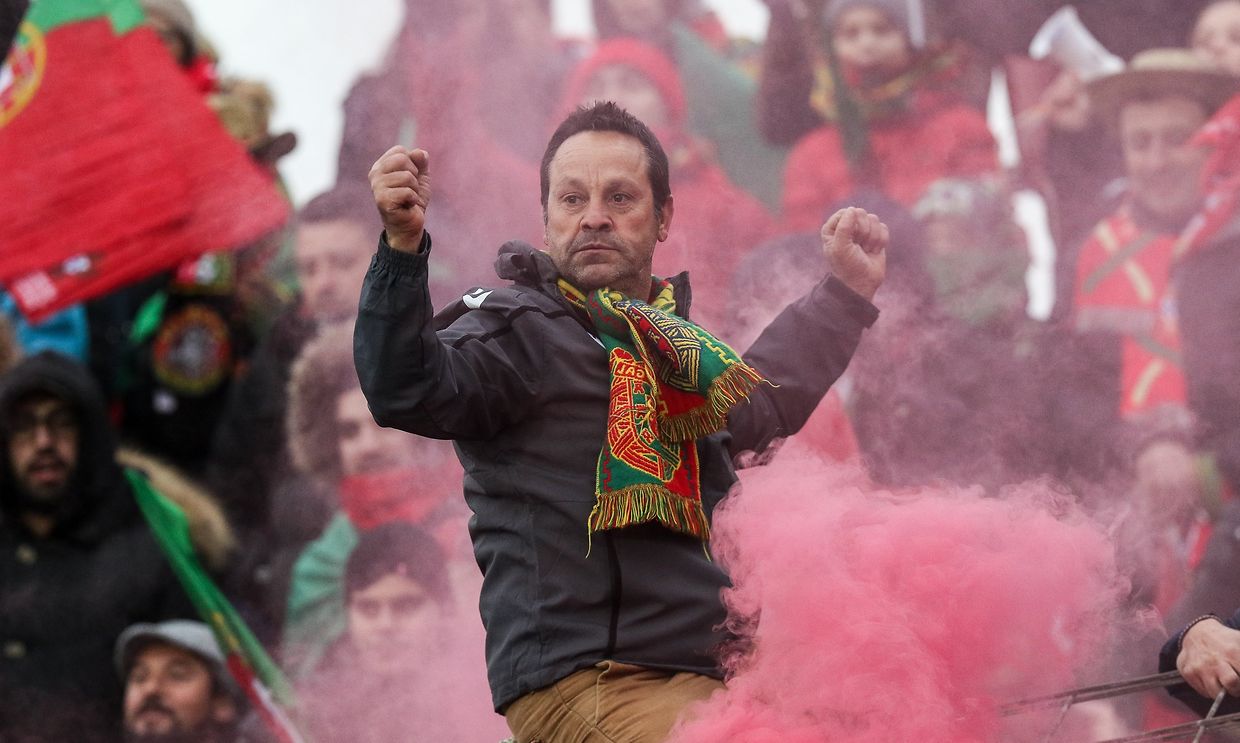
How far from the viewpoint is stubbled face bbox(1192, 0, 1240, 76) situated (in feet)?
20.5

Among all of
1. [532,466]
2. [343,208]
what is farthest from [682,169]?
[532,466]

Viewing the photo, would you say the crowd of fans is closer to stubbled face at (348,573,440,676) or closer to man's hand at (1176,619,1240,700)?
stubbled face at (348,573,440,676)

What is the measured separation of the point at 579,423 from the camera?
130 inches

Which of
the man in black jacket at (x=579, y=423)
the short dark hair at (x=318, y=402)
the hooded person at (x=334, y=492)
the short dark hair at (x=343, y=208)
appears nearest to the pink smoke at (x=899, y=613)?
the man in black jacket at (x=579, y=423)

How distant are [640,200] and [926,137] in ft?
11.4

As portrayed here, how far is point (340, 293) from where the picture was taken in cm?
714

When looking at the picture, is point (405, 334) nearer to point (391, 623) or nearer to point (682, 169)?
point (391, 623)

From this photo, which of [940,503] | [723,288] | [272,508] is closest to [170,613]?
[272,508]

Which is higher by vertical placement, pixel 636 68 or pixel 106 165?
pixel 106 165

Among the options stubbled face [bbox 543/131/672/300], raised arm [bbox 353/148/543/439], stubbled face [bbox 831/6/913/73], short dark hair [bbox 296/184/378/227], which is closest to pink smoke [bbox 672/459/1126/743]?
stubbled face [bbox 543/131/672/300]

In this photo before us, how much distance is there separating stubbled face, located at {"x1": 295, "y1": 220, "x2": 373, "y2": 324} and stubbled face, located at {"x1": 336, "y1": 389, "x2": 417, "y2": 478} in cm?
45

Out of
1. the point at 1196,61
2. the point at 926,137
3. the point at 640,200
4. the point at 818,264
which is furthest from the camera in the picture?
the point at 926,137

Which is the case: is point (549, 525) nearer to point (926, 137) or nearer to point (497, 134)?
point (926, 137)

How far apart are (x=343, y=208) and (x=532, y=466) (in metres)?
4.23
